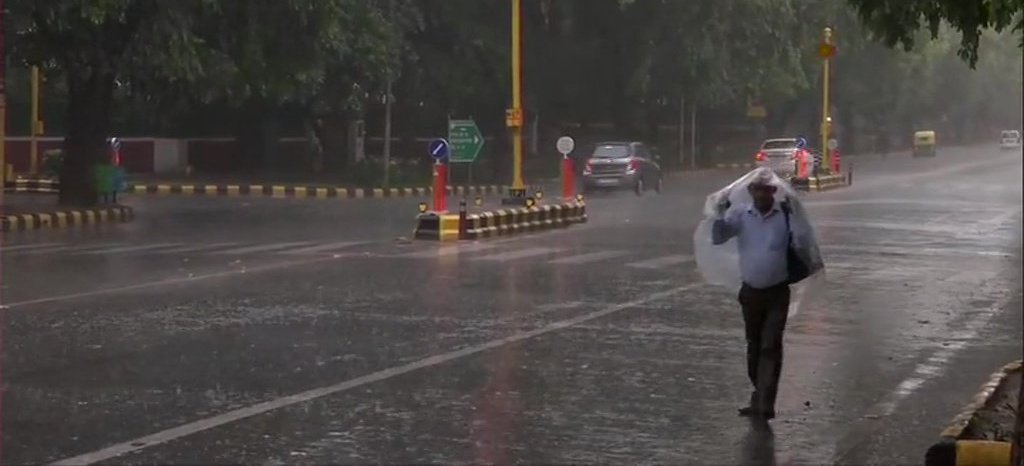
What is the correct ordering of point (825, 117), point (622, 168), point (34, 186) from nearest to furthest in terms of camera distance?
point (825, 117), point (34, 186), point (622, 168)

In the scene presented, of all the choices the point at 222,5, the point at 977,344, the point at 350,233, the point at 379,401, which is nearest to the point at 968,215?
the point at 350,233

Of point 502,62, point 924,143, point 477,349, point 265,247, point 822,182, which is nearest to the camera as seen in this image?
point 477,349

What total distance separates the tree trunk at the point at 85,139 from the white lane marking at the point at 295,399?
16.0 m

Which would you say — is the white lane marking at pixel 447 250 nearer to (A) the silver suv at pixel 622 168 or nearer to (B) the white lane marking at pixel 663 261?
(B) the white lane marking at pixel 663 261

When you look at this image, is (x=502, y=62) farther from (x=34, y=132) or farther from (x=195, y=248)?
(x=195, y=248)

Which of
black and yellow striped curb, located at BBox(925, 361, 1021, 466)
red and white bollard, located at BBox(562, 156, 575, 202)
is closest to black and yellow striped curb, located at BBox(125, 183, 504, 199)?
red and white bollard, located at BBox(562, 156, 575, 202)

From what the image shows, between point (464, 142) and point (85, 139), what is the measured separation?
7.34 metres

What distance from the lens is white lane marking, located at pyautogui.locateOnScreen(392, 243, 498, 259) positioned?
69.3ft

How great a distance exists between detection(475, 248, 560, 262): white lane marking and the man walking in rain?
35.7 feet

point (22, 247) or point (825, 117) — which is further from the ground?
point (825, 117)

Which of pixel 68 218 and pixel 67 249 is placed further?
pixel 68 218

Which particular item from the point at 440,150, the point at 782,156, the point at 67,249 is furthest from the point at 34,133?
the point at 782,156

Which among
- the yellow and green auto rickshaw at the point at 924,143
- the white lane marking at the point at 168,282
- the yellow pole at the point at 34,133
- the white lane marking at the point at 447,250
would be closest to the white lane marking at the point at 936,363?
the yellow and green auto rickshaw at the point at 924,143

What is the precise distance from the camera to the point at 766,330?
383 inches
